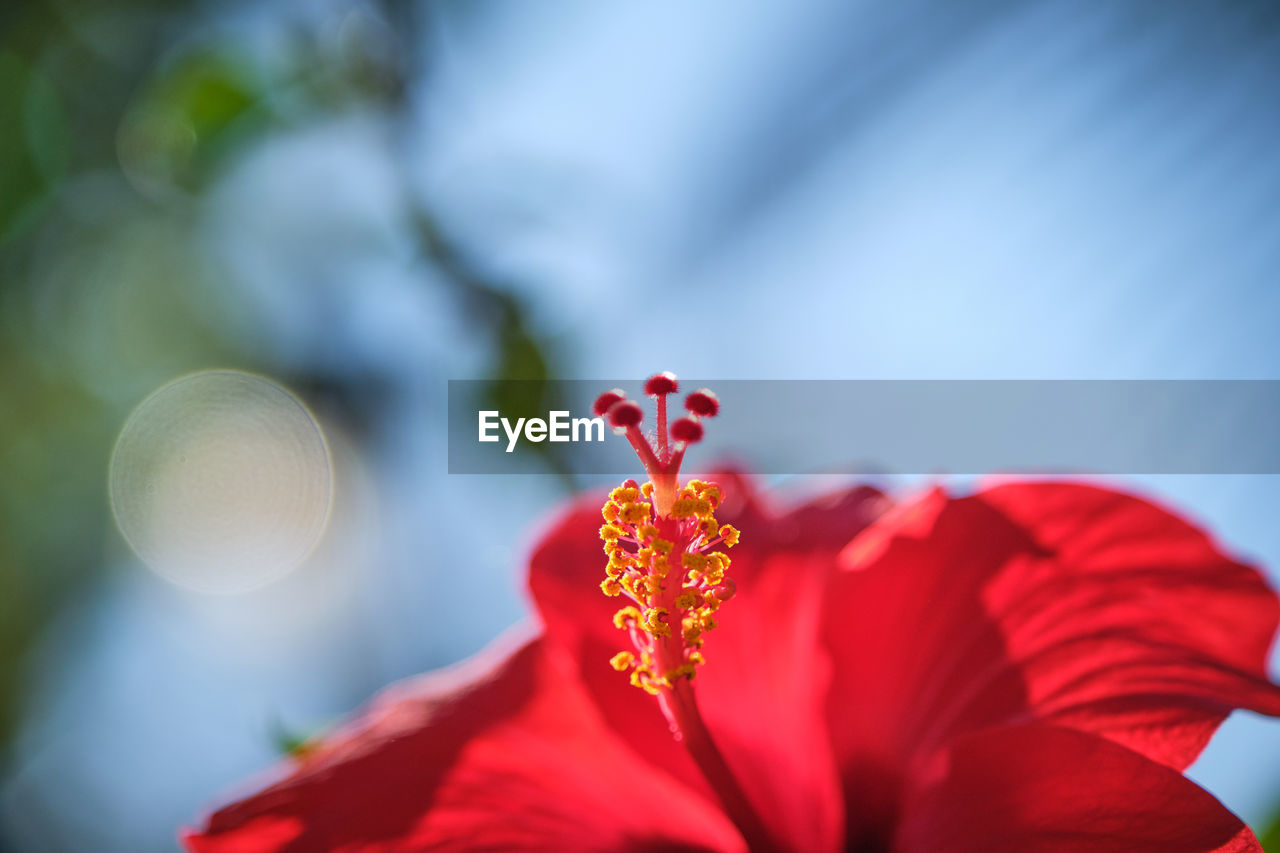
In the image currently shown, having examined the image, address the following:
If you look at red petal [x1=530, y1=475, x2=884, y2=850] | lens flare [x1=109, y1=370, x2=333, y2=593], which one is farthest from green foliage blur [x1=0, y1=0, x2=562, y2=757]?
red petal [x1=530, y1=475, x2=884, y2=850]

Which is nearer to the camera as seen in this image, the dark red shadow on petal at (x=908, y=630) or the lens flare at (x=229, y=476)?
the dark red shadow on petal at (x=908, y=630)

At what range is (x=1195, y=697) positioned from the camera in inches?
16.8

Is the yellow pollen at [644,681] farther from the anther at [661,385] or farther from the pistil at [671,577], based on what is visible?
the anther at [661,385]

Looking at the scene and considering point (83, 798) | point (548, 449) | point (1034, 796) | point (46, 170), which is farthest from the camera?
point (83, 798)

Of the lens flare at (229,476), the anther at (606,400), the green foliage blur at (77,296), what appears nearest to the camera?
the anther at (606,400)

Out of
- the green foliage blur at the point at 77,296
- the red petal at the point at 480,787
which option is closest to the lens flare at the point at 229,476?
the green foliage blur at the point at 77,296

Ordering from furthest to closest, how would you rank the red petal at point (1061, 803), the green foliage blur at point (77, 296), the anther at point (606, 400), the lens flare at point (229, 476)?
the green foliage blur at point (77, 296) < the lens flare at point (229, 476) < the anther at point (606, 400) < the red petal at point (1061, 803)

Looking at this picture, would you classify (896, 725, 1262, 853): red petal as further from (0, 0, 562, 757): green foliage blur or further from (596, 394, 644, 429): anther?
(0, 0, 562, 757): green foliage blur

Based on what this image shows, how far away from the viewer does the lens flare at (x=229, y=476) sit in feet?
4.70

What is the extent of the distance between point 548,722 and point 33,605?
1936 mm

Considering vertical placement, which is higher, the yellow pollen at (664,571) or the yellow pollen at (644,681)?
the yellow pollen at (664,571)

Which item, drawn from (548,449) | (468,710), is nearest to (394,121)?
(548,449)

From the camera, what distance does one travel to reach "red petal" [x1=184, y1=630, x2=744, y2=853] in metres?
0.43

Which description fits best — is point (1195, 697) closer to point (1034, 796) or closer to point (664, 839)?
point (1034, 796)
